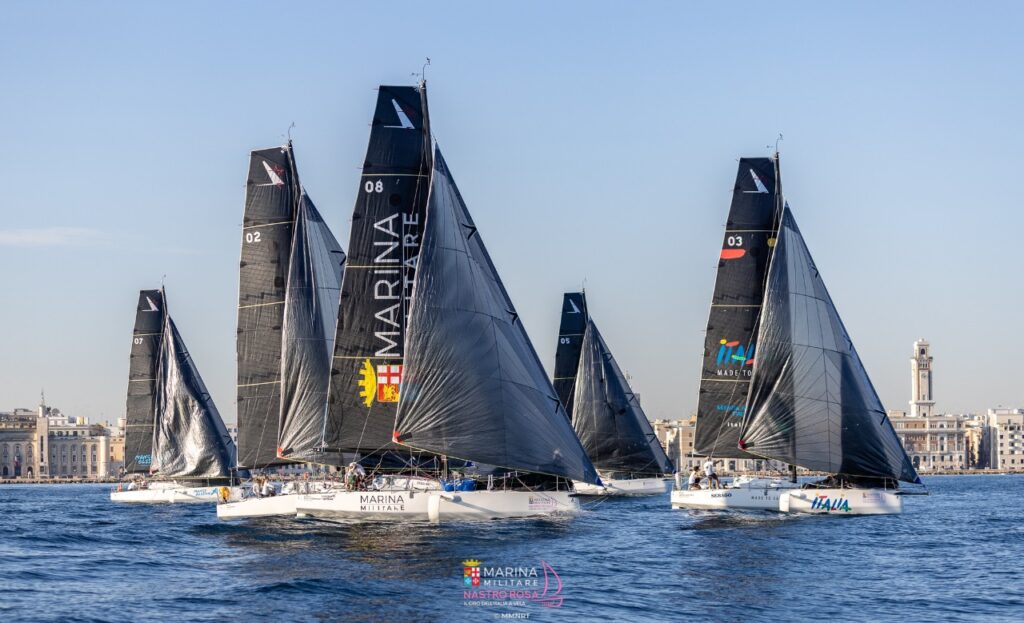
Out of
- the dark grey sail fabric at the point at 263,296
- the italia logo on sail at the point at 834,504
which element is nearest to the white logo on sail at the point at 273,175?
the dark grey sail fabric at the point at 263,296

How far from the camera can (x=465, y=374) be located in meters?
42.8

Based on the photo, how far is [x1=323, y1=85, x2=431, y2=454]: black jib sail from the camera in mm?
46062

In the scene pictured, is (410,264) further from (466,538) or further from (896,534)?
(896,534)

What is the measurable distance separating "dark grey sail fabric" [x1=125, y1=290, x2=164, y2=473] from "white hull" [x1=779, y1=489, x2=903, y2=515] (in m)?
39.4

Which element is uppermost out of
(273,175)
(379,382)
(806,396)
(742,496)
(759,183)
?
(759,183)

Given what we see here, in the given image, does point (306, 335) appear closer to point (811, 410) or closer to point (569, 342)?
point (811, 410)

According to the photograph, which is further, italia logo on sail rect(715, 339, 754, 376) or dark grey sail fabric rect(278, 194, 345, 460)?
italia logo on sail rect(715, 339, 754, 376)

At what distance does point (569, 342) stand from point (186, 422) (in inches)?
821

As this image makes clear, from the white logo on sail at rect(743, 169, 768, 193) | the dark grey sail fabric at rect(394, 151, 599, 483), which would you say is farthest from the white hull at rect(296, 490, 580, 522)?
the white logo on sail at rect(743, 169, 768, 193)

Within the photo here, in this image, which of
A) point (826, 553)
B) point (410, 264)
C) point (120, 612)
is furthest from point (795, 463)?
point (120, 612)

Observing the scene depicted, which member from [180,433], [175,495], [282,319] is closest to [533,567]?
[282,319]

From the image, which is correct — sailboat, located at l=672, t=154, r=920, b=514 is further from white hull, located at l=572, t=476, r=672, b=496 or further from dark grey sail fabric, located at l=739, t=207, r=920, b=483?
white hull, located at l=572, t=476, r=672, b=496

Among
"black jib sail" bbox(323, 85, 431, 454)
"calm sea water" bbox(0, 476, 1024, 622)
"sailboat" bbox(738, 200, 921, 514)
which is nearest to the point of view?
"calm sea water" bbox(0, 476, 1024, 622)

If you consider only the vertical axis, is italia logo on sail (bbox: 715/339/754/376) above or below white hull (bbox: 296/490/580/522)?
above
